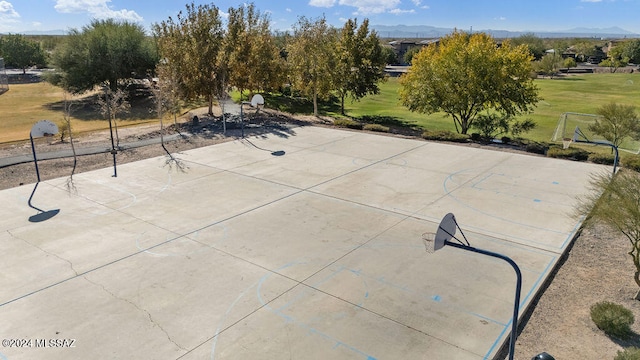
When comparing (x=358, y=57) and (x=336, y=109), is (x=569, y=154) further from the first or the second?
(x=336, y=109)

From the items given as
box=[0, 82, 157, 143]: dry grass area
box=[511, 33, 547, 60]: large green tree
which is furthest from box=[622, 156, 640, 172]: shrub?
box=[511, 33, 547, 60]: large green tree

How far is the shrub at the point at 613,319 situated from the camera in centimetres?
815

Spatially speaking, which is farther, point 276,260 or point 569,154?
point 569,154

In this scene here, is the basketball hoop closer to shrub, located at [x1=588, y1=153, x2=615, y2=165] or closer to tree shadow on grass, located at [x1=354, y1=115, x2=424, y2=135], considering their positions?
shrub, located at [x1=588, y1=153, x2=615, y2=165]

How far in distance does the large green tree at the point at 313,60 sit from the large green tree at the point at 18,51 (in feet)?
184

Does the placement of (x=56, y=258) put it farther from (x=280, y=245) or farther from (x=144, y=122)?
(x=144, y=122)

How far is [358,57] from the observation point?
115ft

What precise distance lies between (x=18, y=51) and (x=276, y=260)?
7506cm

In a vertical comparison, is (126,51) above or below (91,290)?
above

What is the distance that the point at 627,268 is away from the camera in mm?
10852

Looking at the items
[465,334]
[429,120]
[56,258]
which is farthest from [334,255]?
[429,120]

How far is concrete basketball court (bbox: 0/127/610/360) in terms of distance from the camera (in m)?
8.09

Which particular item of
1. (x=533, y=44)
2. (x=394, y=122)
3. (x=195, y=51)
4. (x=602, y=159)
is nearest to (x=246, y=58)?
(x=195, y=51)

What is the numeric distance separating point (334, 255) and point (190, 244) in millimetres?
4032
